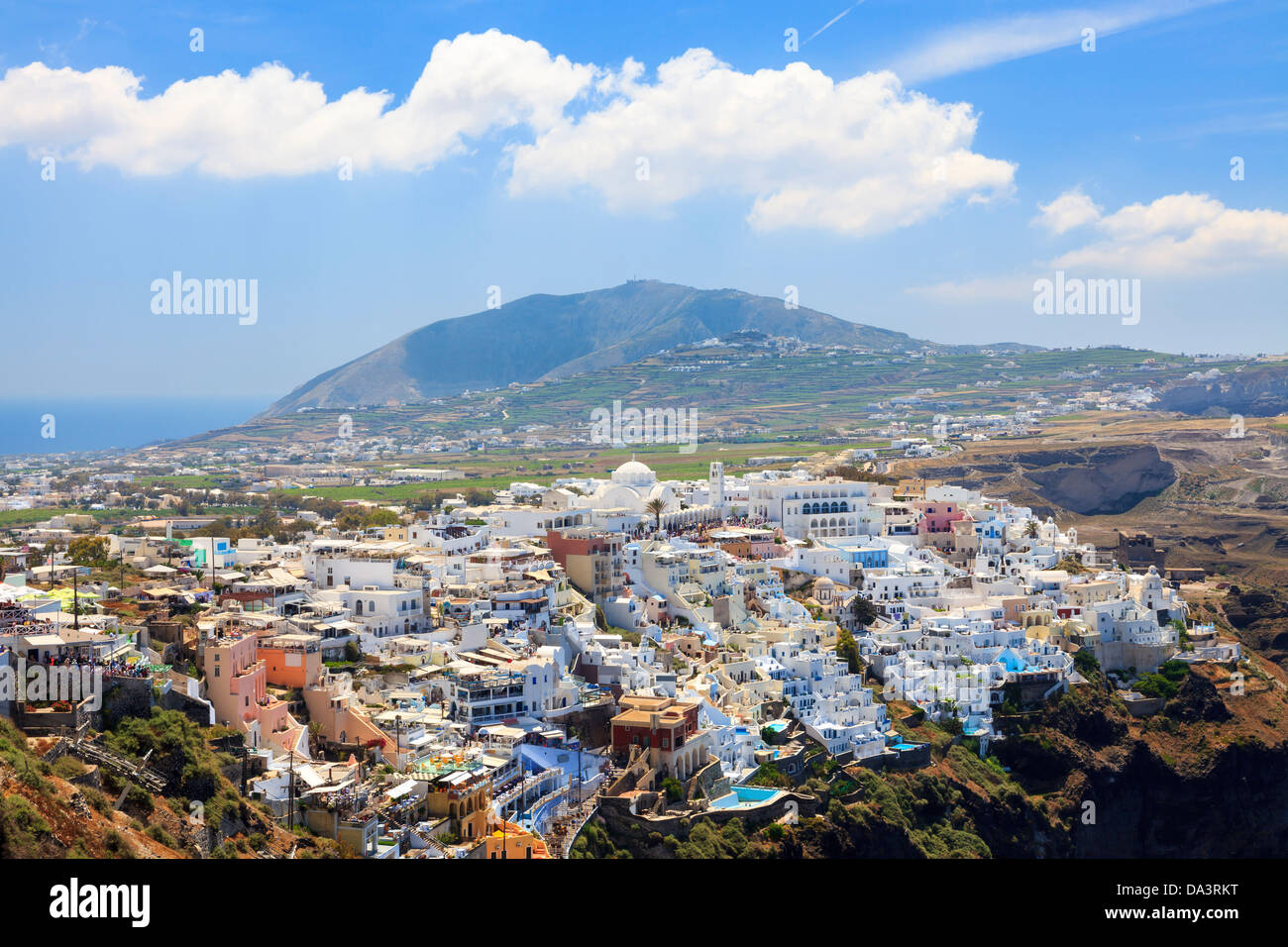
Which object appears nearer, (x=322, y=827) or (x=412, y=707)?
(x=322, y=827)

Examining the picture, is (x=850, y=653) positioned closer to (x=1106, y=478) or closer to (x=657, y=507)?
(x=657, y=507)

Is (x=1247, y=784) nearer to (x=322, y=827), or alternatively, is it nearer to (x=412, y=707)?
(x=412, y=707)

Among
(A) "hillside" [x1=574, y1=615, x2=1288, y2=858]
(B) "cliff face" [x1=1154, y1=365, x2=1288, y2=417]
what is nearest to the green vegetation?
(A) "hillside" [x1=574, y1=615, x2=1288, y2=858]

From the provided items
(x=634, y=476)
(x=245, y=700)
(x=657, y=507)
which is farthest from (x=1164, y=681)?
(x=245, y=700)

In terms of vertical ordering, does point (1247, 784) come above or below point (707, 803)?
below

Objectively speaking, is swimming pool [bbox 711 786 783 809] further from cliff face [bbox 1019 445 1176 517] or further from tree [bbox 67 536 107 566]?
cliff face [bbox 1019 445 1176 517]

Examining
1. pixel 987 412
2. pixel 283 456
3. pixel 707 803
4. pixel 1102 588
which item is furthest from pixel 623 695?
pixel 987 412
